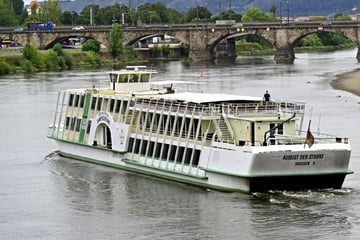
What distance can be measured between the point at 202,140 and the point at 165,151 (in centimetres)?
273

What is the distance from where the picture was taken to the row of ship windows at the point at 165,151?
43.2 m

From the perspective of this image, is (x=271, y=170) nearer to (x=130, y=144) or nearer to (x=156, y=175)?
(x=156, y=175)

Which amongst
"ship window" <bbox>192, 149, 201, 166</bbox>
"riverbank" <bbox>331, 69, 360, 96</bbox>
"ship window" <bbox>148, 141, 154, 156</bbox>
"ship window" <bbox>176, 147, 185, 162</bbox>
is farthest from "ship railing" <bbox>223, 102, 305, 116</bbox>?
"riverbank" <bbox>331, 69, 360, 96</bbox>

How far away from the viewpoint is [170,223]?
37500 mm

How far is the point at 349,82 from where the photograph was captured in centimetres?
10256

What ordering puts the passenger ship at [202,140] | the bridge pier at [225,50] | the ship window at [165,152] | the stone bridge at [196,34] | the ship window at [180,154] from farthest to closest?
1. the bridge pier at [225,50]
2. the stone bridge at [196,34]
3. the ship window at [165,152]
4. the ship window at [180,154]
5. the passenger ship at [202,140]

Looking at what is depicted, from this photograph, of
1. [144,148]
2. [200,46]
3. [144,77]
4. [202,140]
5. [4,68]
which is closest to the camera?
[202,140]

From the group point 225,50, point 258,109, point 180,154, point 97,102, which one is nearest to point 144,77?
point 97,102

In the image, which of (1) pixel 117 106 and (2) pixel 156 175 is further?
(1) pixel 117 106

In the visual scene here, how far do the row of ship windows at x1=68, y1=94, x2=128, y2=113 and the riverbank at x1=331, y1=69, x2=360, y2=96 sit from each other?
1590 inches

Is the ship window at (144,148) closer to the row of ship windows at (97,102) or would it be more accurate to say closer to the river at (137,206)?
the river at (137,206)

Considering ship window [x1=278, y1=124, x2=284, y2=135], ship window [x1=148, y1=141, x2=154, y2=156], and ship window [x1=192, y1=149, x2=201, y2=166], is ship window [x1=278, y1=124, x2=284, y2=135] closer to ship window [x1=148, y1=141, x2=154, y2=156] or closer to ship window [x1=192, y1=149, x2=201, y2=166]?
ship window [x1=192, y1=149, x2=201, y2=166]

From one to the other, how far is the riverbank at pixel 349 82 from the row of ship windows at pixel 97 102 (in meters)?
40.4

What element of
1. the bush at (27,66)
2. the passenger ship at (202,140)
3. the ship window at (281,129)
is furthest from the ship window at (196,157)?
the bush at (27,66)
